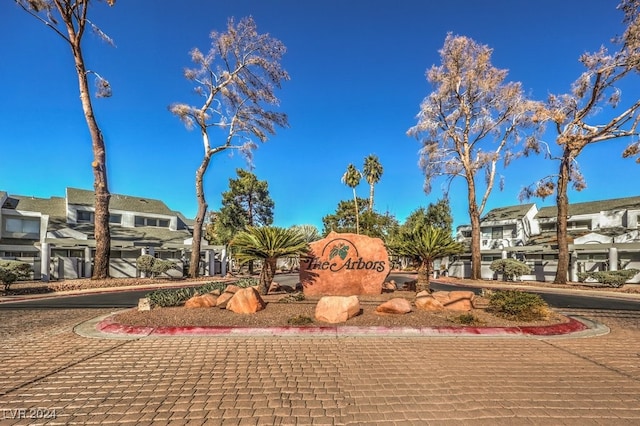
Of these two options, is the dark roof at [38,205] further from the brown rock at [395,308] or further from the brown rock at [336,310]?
the brown rock at [395,308]

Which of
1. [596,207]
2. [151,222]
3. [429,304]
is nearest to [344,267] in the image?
[429,304]

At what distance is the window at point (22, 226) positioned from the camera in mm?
30828

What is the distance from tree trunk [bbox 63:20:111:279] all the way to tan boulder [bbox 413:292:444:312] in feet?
58.3

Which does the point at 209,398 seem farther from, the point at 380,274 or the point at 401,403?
the point at 380,274

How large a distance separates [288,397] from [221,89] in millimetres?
25910

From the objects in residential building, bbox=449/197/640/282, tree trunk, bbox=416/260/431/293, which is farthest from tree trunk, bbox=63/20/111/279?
residential building, bbox=449/197/640/282

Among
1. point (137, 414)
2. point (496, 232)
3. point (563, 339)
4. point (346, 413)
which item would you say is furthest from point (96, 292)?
point (496, 232)

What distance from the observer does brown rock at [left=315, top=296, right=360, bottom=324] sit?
7965 mm

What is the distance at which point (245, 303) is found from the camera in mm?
8641

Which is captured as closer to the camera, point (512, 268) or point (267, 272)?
point (267, 272)

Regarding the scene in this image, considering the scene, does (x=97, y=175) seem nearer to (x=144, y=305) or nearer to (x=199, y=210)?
(x=199, y=210)

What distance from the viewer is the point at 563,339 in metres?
7.11

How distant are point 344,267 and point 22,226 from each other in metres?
34.6

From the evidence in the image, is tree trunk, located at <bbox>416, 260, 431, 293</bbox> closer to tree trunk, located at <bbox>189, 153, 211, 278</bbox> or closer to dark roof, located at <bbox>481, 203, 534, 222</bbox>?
tree trunk, located at <bbox>189, 153, 211, 278</bbox>
